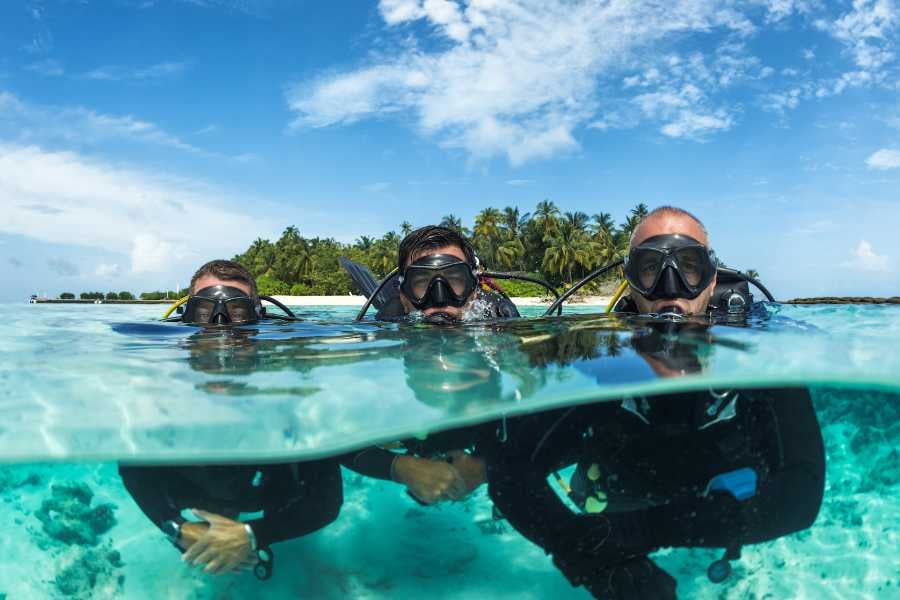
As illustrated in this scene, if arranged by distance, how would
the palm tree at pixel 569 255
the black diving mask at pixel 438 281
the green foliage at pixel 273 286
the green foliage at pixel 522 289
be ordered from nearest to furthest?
1. the black diving mask at pixel 438 281
2. the green foliage at pixel 522 289
3. the palm tree at pixel 569 255
4. the green foliage at pixel 273 286

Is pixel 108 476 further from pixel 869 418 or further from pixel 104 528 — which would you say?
pixel 869 418

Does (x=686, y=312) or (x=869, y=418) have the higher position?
(x=686, y=312)

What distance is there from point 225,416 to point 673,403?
119 inches

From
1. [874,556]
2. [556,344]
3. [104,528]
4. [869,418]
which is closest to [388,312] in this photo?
[556,344]

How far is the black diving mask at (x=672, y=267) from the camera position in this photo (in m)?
4.09

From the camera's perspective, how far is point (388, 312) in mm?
6680

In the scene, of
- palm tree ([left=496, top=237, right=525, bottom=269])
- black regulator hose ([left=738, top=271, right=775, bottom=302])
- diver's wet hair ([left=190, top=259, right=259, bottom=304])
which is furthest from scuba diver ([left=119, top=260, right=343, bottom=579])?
palm tree ([left=496, top=237, right=525, bottom=269])

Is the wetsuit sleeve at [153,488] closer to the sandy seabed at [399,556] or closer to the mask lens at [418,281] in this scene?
the sandy seabed at [399,556]

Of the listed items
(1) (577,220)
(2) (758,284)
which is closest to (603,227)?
(1) (577,220)

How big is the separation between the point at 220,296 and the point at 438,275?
93.3 inches

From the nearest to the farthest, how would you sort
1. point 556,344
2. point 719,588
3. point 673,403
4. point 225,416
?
point 225,416 → point 673,403 → point 556,344 → point 719,588

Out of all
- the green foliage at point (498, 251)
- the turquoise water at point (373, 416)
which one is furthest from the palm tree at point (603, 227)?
the turquoise water at point (373, 416)

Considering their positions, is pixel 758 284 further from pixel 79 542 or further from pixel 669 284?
pixel 79 542

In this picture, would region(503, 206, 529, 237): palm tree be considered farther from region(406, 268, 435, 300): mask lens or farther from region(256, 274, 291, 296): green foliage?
region(406, 268, 435, 300): mask lens
